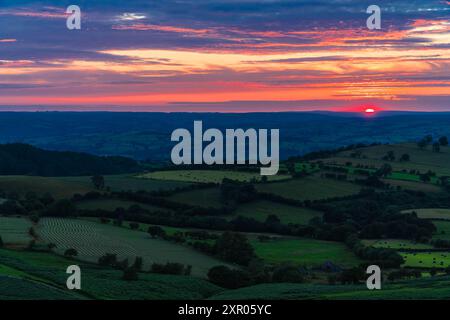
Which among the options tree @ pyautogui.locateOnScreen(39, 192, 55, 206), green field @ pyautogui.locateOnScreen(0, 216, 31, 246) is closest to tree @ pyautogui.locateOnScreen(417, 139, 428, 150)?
tree @ pyautogui.locateOnScreen(39, 192, 55, 206)

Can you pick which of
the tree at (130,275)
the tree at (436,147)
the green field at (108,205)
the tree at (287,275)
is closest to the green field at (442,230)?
the tree at (287,275)

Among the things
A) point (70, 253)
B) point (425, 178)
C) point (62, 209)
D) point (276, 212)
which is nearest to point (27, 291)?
point (70, 253)

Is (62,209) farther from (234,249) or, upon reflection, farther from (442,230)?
(442,230)

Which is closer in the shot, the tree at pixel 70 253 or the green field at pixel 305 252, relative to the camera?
the tree at pixel 70 253

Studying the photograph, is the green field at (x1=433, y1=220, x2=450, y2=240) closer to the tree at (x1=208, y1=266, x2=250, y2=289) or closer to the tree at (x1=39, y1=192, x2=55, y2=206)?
the tree at (x1=208, y1=266, x2=250, y2=289)

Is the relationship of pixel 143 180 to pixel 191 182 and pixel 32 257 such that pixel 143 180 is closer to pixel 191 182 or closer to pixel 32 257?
pixel 191 182

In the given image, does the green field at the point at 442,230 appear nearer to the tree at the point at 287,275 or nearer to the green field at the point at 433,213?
the green field at the point at 433,213
